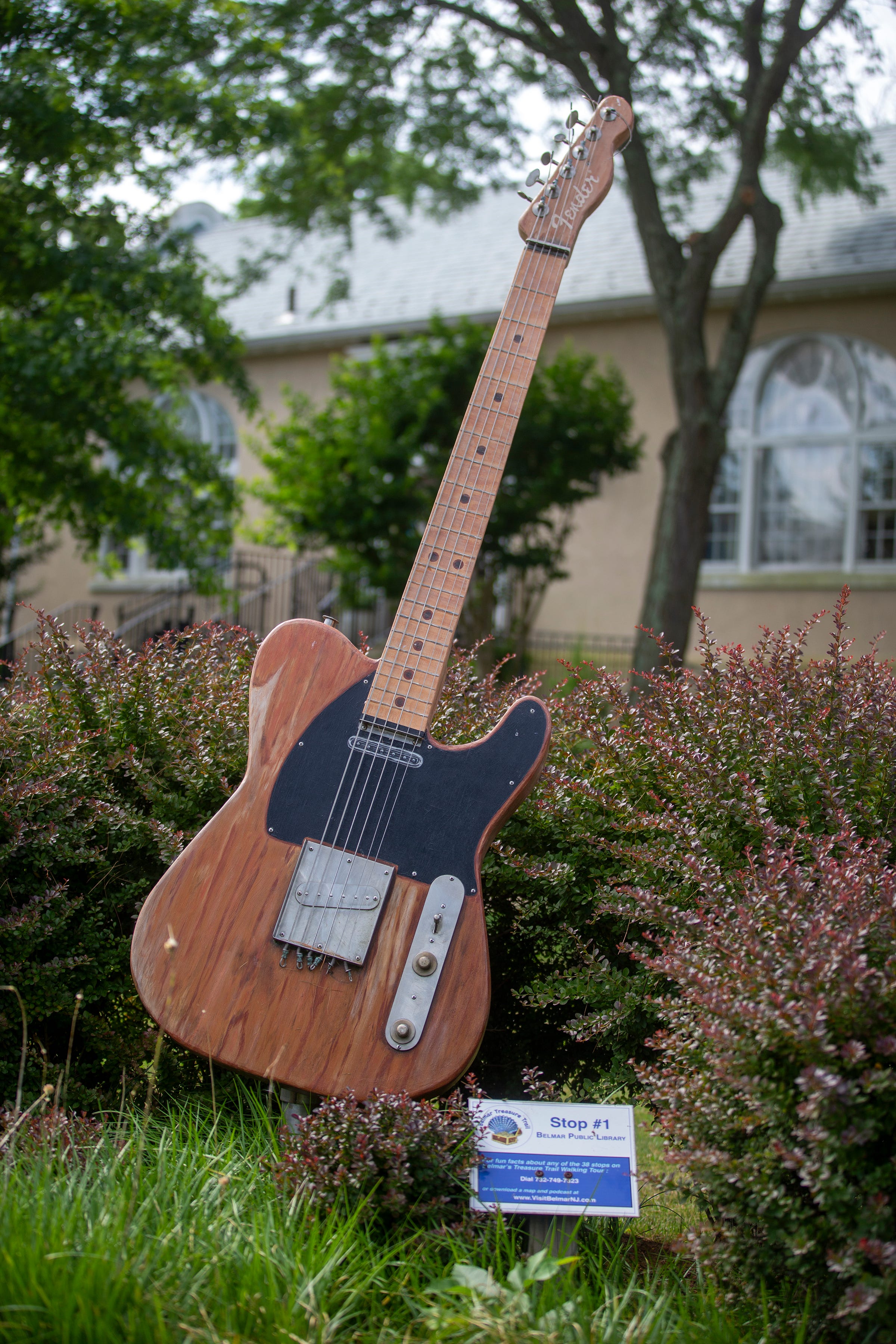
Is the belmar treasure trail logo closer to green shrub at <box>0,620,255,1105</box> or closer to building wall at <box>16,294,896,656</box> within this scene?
green shrub at <box>0,620,255,1105</box>

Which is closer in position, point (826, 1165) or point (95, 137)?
point (826, 1165)

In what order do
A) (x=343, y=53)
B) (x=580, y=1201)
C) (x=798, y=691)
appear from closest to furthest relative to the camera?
(x=580, y=1201)
(x=798, y=691)
(x=343, y=53)

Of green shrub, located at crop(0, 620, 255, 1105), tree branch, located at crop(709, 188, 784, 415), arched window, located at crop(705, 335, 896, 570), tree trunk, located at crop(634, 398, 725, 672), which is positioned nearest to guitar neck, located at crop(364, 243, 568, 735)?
green shrub, located at crop(0, 620, 255, 1105)

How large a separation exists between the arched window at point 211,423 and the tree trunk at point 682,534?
12.4 meters

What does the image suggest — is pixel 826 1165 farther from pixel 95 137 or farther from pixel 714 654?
pixel 95 137

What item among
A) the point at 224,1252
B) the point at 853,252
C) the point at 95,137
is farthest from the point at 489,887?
the point at 853,252

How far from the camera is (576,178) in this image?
11.3 ft

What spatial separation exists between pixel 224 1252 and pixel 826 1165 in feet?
3.76

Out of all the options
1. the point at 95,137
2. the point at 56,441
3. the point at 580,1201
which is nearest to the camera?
the point at 580,1201

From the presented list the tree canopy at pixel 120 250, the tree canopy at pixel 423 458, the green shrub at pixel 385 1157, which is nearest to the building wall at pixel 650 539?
the tree canopy at pixel 423 458

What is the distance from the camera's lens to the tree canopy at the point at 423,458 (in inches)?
534

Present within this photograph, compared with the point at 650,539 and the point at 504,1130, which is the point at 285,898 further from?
the point at 650,539

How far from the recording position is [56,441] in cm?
1007

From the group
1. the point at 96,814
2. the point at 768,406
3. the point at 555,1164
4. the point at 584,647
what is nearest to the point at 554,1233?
the point at 555,1164
